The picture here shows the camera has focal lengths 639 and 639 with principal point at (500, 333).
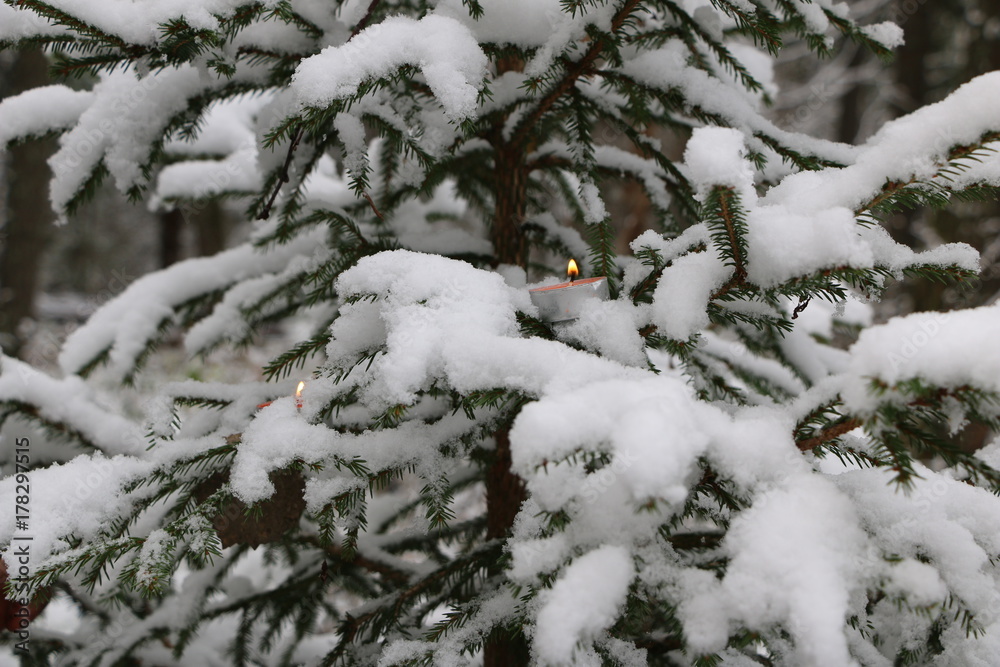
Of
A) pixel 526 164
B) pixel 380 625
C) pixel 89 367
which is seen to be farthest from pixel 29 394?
pixel 526 164

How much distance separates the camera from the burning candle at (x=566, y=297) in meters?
1.24

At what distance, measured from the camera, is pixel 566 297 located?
125 centimetres

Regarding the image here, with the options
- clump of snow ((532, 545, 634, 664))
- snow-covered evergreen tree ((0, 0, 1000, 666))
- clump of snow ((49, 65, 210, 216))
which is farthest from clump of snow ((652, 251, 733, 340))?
clump of snow ((49, 65, 210, 216))

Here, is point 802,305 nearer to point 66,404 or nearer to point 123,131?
point 123,131

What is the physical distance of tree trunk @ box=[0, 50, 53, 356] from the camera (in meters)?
6.75

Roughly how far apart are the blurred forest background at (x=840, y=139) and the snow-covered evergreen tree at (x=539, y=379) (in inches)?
34.5

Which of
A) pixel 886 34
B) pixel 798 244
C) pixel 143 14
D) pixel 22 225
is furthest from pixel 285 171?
pixel 22 225

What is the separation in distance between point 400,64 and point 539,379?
67cm

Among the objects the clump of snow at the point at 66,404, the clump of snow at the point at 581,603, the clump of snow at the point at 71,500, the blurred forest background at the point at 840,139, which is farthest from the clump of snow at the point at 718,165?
the clump of snow at the point at 66,404

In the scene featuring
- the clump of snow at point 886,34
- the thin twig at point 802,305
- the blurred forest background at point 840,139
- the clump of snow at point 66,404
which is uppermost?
the clump of snow at point 886,34

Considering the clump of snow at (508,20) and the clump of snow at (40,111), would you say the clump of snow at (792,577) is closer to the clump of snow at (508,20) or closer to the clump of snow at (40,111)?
the clump of snow at (508,20)

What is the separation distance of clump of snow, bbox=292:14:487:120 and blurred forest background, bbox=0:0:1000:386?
1.30m

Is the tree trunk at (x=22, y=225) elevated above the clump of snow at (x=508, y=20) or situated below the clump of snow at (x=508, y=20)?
below

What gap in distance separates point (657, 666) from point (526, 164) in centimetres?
139
